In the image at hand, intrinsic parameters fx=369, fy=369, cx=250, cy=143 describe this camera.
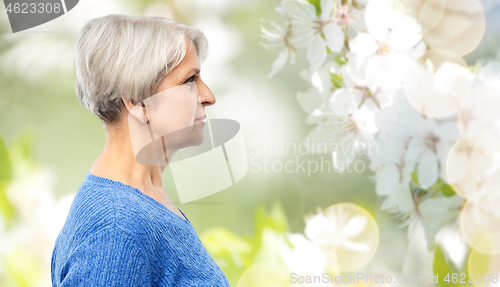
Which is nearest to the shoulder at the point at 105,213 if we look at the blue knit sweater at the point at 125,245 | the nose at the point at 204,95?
the blue knit sweater at the point at 125,245

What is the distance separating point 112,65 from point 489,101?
0.55 m

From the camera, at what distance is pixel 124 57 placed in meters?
0.33

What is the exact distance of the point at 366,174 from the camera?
66cm

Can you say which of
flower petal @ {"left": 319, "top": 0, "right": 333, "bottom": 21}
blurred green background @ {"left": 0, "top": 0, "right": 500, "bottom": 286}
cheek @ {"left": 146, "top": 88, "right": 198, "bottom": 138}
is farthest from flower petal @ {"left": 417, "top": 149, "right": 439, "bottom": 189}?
cheek @ {"left": 146, "top": 88, "right": 198, "bottom": 138}

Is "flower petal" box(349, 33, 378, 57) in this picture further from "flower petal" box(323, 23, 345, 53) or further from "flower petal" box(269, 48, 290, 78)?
"flower petal" box(269, 48, 290, 78)

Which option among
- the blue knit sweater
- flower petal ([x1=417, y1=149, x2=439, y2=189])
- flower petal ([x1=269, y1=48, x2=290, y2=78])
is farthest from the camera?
flower petal ([x1=269, y1=48, x2=290, y2=78])

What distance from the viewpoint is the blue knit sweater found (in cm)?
27

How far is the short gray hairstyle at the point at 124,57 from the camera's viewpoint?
1.08 feet

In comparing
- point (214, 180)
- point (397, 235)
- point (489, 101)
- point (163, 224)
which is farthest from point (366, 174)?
point (163, 224)

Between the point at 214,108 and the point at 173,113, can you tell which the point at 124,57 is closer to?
the point at 173,113

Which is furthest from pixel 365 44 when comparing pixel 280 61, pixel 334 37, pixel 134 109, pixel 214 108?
pixel 134 109

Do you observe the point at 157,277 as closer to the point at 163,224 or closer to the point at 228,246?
the point at 163,224

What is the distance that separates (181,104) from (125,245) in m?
0.14

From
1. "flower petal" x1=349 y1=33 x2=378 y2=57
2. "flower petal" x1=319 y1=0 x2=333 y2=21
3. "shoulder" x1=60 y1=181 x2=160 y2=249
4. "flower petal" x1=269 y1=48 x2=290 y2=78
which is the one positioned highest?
"flower petal" x1=319 y1=0 x2=333 y2=21
